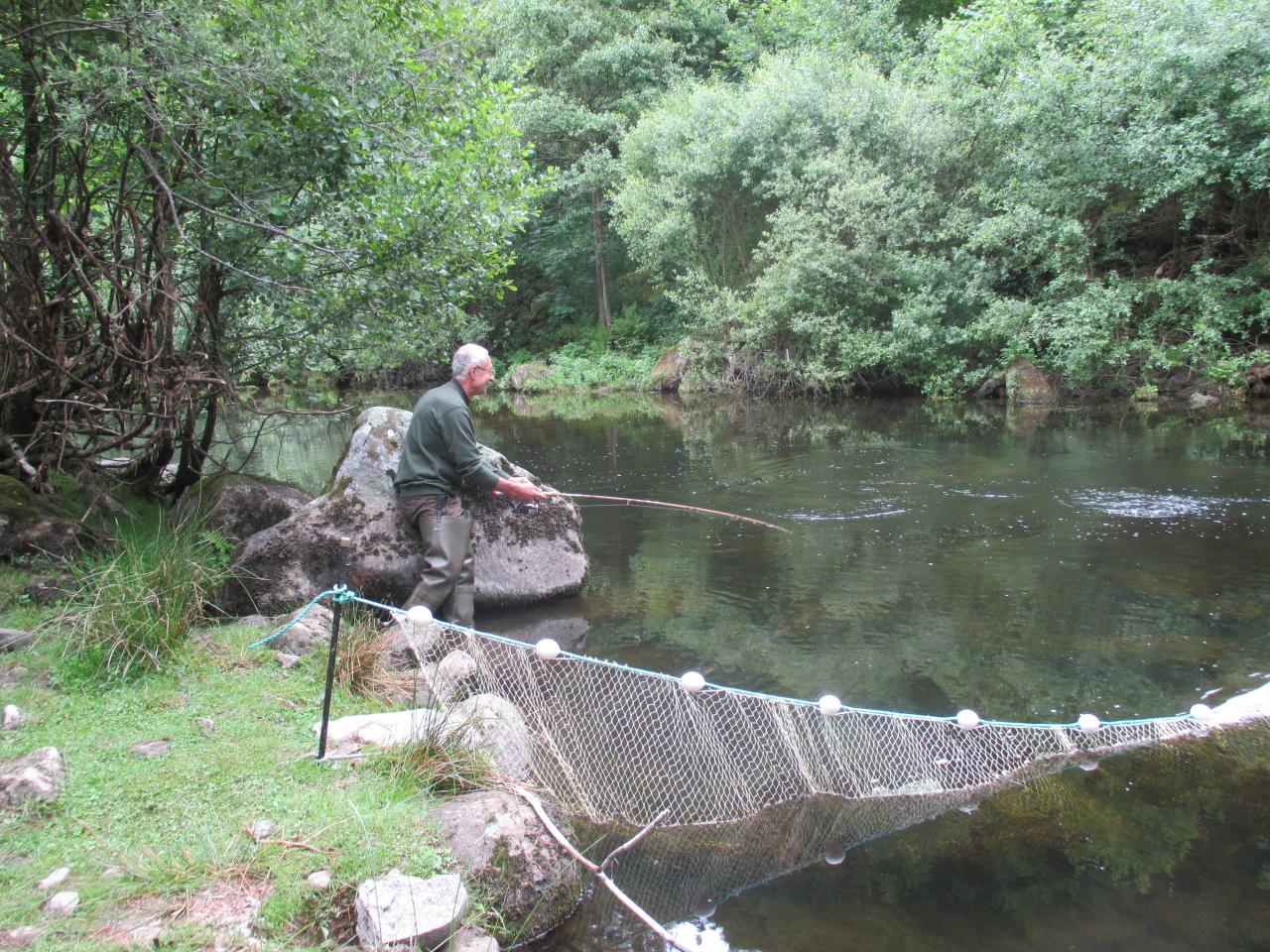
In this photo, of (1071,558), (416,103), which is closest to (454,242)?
(416,103)

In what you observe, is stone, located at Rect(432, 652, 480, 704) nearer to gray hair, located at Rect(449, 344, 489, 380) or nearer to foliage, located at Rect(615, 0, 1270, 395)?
gray hair, located at Rect(449, 344, 489, 380)

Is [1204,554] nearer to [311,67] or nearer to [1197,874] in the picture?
[1197,874]

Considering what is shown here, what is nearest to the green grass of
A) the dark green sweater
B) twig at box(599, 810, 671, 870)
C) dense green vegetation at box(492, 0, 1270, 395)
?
twig at box(599, 810, 671, 870)

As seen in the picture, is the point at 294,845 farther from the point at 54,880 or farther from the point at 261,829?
the point at 54,880

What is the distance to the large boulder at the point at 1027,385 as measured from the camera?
21.4m

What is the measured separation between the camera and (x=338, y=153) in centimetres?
670

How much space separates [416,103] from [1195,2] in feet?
57.7

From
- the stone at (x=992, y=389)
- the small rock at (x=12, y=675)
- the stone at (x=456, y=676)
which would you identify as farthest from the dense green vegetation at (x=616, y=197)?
the stone at (x=456, y=676)

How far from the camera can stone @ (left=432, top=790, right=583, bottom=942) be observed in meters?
3.48

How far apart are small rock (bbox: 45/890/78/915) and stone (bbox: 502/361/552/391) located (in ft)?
106

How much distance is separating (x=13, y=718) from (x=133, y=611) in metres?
0.94

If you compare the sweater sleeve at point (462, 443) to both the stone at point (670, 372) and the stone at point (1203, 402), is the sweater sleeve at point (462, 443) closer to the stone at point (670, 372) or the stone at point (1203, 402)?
the stone at point (1203, 402)

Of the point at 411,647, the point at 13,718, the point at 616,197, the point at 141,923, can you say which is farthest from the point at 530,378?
the point at 141,923

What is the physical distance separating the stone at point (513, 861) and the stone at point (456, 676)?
1029 millimetres
